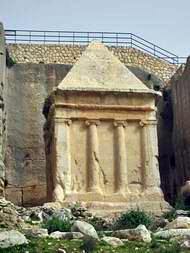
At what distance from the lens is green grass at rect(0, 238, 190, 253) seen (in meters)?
10.5

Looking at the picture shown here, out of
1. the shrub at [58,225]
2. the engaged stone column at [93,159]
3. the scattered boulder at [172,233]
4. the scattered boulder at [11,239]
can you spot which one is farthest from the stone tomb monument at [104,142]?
the scattered boulder at [11,239]

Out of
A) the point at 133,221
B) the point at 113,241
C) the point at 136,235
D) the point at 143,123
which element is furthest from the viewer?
the point at 143,123

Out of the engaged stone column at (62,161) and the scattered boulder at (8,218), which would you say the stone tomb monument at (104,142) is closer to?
the engaged stone column at (62,161)

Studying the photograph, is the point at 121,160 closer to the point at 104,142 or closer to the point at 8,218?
the point at 104,142

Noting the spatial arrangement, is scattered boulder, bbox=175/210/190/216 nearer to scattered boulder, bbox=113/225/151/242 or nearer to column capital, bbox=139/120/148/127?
column capital, bbox=139/120/148/127

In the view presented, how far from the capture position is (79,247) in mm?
10609

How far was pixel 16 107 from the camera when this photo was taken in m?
27.5

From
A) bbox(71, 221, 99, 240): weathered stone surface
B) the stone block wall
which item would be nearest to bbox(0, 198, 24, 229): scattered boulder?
bbox(71, 221, 99, 240): weathered stone surface

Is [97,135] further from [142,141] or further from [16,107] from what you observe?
[16,107]

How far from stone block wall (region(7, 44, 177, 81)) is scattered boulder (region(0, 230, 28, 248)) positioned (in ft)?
61.7

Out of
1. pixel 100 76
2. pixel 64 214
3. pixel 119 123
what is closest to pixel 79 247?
pixel 64 214

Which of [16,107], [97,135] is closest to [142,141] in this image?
[97,135]

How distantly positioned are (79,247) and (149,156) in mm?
9143

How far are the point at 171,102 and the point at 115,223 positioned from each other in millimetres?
12566
